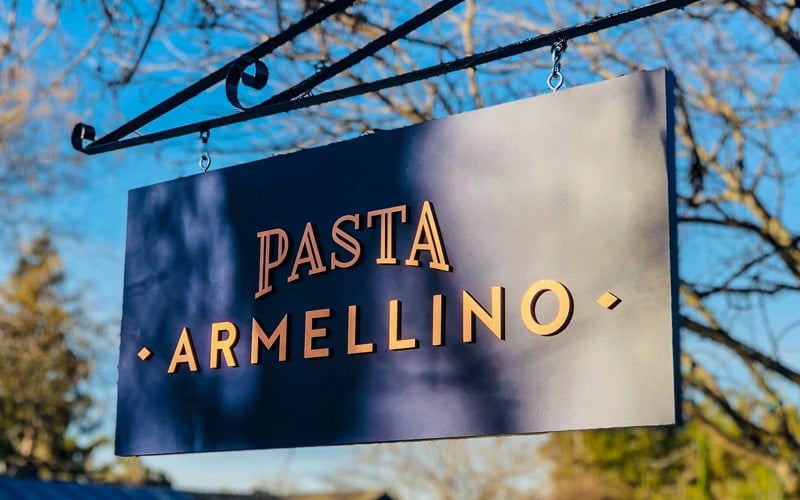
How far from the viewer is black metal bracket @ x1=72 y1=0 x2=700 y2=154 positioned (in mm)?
2947

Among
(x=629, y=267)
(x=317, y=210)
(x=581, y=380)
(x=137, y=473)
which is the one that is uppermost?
(x=317, y=210)

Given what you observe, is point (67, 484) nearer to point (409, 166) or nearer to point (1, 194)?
point (1, 194)

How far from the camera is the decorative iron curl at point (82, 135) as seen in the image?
389 centimetres

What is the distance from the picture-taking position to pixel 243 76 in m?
3.45

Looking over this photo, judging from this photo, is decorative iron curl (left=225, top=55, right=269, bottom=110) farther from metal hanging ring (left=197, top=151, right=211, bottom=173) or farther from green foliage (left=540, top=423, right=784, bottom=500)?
green foliage (left=540, top=423, right=784, bottom=500)

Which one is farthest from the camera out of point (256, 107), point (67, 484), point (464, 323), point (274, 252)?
point (67, 484)

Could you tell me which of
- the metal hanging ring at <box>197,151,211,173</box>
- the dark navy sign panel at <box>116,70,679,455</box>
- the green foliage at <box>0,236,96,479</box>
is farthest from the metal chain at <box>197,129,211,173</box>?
the green foliage at <box>0,236,96,479</box>

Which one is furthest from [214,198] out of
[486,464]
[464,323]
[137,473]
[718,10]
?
[137,473]

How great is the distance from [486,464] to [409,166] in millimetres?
26703

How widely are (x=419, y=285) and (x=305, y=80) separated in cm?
96

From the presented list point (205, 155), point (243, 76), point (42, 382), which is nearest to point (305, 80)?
point (243, 76)

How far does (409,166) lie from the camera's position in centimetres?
300

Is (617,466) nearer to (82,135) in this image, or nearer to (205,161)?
(82,135)

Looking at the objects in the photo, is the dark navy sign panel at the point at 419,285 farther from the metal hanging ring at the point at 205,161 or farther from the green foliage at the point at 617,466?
the green foliage at the point at 617,466
